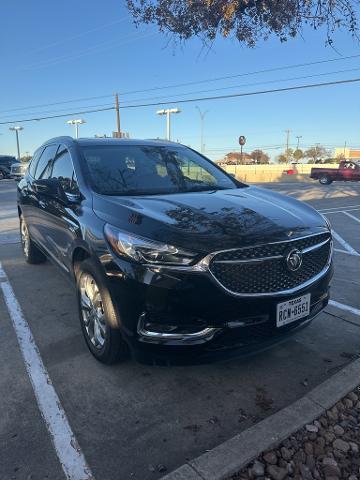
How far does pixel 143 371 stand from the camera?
10.3 feet

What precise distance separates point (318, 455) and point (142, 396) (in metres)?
1.18

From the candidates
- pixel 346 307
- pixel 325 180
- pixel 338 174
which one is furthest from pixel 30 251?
pixel 338 174

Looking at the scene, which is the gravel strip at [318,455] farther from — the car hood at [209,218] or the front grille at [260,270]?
the car hood at [209,218]

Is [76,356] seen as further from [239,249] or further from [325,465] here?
[325,465]

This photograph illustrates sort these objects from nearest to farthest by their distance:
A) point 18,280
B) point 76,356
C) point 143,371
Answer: point 143,371
point 76,356
point 18,280

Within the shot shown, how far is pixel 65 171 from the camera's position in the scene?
158 inches

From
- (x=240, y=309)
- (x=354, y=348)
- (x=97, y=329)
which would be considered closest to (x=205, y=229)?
(x=240, y=309)

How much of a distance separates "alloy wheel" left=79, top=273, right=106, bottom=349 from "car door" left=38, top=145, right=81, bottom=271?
393mm

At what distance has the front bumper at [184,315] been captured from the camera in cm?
244

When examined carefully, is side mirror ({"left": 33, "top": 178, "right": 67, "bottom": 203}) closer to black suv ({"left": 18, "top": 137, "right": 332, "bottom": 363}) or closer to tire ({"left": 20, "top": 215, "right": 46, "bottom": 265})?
black suv ({"left": 18, "top": 137, "right": 332, "bottom": 363})

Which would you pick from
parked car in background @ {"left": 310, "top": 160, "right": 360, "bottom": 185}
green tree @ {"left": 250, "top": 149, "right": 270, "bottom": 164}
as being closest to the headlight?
parked car in background @ {"left": 310, "top": 160, "right": 360, "bottom": 185}

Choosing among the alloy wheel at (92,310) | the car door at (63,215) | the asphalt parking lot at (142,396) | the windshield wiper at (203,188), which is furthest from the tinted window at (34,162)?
the alloy wheel at (92,310)

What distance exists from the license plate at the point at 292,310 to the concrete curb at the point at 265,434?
0.51m

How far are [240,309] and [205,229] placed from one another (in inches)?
21.6
